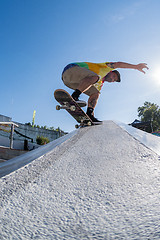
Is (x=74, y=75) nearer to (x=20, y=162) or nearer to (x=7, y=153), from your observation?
(x=20, y=162)

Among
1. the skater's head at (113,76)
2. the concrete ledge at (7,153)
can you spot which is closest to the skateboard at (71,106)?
the skater's head at (113,76)

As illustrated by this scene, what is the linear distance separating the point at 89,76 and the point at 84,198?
291cm

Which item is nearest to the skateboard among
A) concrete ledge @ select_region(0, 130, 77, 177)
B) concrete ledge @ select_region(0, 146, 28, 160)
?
concrete ledge @ select_region(0, 130, 77, 177)

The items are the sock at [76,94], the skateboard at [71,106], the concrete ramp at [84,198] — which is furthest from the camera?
the sock at [76,94]

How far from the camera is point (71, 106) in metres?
3.39

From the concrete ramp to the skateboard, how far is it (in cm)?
186

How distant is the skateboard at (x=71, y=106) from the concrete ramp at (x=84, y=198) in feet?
6.10

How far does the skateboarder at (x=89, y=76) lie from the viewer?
3.50 m

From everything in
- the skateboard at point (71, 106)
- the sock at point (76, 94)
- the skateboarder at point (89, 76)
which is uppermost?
the skateboarder at point (89, 76)

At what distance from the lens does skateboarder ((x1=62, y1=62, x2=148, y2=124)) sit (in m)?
3.50

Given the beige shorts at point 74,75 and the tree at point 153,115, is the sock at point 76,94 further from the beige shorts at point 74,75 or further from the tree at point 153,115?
the tree at point 153,115

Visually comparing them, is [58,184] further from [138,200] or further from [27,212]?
[138,200]

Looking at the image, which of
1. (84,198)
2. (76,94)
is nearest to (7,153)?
(76,94)

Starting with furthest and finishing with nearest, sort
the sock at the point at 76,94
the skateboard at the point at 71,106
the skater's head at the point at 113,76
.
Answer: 1. the skater's head at the point at 113,76
2. the sock at the point at 76,94
3. the skateboard at the point at 71,106
